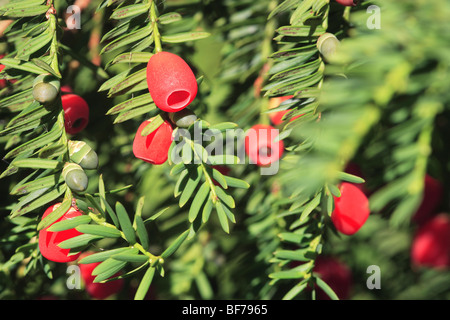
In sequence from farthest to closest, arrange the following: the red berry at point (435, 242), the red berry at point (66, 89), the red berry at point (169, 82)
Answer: the red berry at point (66, 89)
the red berry at point (435, 242)
the red berry at point (169, 82)

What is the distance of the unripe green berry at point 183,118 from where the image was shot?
624 mm

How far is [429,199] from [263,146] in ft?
0.92

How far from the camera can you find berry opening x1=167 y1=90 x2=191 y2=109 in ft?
2.00

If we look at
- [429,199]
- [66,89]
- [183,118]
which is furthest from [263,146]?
[66,89]

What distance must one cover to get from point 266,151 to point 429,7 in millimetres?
378

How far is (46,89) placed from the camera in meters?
0.61

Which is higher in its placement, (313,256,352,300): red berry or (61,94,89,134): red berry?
(61,94,89,134): red berry

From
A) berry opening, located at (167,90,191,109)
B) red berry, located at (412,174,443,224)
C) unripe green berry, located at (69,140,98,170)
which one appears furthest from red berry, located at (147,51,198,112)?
red berry, located at (412,174,443,224)

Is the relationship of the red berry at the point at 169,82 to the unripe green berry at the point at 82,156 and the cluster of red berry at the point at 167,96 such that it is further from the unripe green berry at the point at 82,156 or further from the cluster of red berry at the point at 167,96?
the unripe green berry at the point at 82,156

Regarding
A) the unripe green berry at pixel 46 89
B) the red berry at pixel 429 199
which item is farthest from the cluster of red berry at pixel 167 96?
the red berry at pixel 429 199

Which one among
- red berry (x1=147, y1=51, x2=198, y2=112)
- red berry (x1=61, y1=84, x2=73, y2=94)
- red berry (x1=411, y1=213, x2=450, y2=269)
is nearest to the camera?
red berry (x1=147, y1=51, x2=198, y2=112)

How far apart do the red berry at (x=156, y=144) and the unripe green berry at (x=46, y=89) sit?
14 centimetres

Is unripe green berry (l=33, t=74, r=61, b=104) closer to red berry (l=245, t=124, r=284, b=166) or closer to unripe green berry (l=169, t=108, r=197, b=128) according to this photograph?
unripe green berry (l=169, t=108, r=197, b=128)
